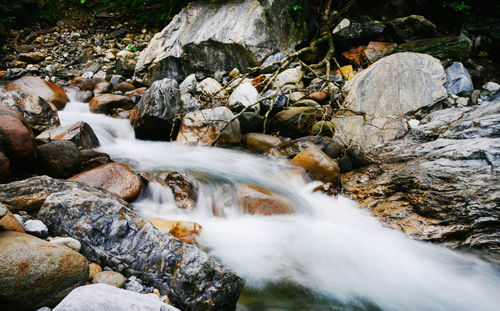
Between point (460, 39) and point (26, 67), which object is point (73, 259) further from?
point (26, 67)

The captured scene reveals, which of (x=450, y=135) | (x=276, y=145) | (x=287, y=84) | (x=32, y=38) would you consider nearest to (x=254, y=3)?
(x=287, y=84)

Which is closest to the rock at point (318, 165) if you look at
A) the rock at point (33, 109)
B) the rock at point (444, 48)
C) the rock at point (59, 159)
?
the rock at point (59, 159)

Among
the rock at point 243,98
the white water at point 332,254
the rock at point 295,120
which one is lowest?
the white water at point 332,254

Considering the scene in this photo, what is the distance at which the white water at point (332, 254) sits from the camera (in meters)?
2.55

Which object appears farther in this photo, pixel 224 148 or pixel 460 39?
pixel 460 39

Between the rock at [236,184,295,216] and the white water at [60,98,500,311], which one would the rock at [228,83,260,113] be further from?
the rock at [236,184,295,216]

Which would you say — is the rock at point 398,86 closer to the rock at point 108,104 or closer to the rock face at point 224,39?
the rock face at point 224,39

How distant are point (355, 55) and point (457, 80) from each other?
9.46ft

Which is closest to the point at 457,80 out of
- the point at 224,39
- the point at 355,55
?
the point at 355,55

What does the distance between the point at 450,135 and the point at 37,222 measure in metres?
5.72

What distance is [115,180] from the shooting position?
3.30 m

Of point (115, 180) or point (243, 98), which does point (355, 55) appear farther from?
point (115, 180)

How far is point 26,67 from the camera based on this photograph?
9.73 meters

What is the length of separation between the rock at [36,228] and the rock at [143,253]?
5 cm
